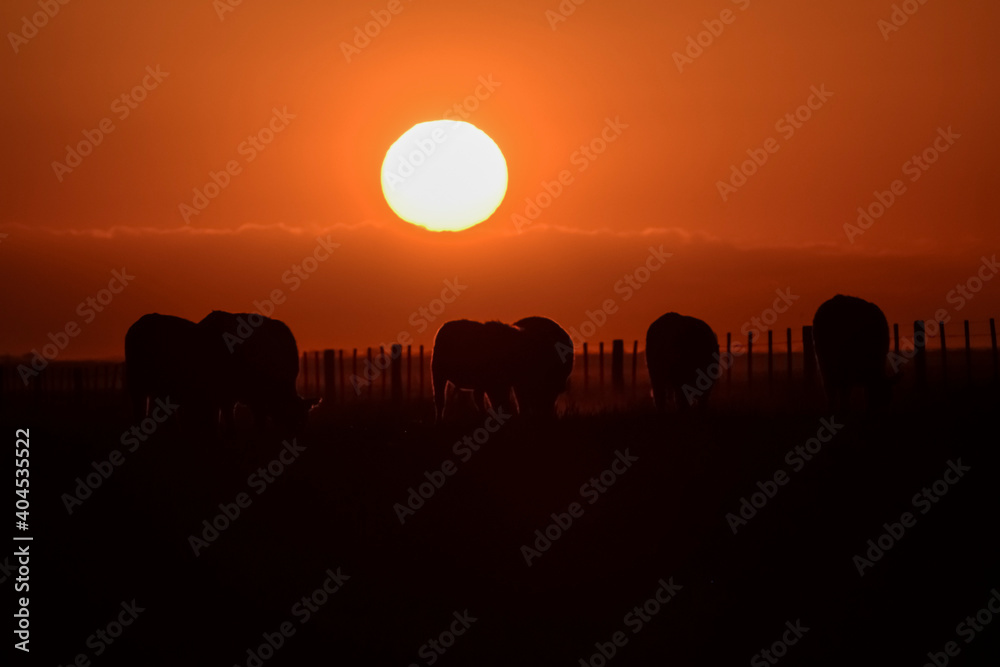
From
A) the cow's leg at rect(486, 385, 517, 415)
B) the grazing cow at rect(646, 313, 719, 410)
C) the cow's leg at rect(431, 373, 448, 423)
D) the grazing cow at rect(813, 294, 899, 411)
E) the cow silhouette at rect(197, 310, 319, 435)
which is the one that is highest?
the grazing cow at rect(813, 294, 899, 411)

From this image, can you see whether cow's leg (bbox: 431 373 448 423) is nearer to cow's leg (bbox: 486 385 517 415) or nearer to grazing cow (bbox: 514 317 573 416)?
cow's leg (bbox: 486 385 517 415)

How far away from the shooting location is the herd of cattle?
13633 mm

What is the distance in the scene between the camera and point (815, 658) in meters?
5.40

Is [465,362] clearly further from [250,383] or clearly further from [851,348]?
[851,348]

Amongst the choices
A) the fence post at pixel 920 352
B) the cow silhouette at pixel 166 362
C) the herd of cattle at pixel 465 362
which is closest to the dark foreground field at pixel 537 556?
the cow silhouette at pixel 166 362

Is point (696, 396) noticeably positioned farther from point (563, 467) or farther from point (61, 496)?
point (61, 496)

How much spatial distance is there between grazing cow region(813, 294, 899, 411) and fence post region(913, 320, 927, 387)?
382 centimetres

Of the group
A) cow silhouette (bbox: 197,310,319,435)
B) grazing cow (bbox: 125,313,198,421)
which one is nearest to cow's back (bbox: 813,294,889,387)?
cow silhouette (bbox: 197,310,319,435)

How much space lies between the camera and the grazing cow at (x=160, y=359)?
13430 mm

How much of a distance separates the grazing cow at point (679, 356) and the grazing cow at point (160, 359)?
24.8ft

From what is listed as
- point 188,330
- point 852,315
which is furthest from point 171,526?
point 852,315

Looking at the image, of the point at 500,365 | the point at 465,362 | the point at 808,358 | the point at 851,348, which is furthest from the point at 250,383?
the point at 808,358

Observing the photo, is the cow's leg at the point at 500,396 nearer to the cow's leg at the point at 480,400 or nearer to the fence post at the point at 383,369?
the cow's leg at the point at 480,400

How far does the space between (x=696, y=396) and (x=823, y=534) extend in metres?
9.37
